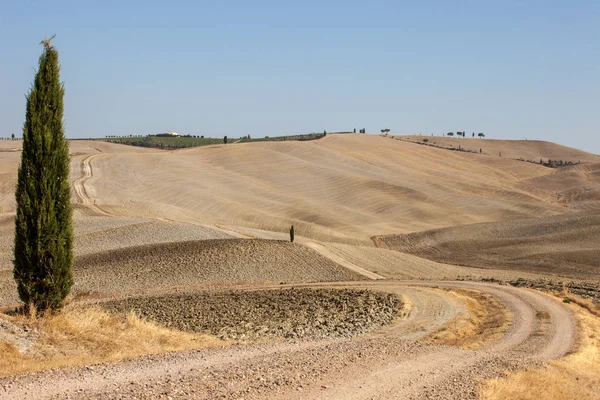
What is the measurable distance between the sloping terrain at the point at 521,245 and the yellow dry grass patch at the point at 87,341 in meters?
39.9

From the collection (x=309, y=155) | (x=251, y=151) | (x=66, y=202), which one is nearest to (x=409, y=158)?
(x=309, y=155)

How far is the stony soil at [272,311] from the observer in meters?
24.2


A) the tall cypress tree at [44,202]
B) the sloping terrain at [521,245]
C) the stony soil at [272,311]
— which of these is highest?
the tall cypress tree at [44,202]

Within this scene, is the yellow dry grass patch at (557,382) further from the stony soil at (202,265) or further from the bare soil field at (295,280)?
the stony soil at (202,265)

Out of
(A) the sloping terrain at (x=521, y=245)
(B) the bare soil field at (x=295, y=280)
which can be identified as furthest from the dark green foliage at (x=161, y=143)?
(A) the sloping terrain at (x=521, y=245)

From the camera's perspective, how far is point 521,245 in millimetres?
65500

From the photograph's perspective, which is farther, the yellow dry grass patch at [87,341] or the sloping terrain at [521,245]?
the sloping terrain at [521,245]

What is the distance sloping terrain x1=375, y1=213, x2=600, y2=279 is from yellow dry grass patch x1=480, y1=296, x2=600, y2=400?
3305 centimetres

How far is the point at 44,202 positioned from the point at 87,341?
14.6 feet

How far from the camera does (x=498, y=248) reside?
65438mm

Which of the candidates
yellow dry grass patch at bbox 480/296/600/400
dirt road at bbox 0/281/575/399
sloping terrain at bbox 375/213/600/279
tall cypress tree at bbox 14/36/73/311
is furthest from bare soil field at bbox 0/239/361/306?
yellow dry grass patch at bbox 480/296/600/400

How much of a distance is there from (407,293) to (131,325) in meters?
17.0

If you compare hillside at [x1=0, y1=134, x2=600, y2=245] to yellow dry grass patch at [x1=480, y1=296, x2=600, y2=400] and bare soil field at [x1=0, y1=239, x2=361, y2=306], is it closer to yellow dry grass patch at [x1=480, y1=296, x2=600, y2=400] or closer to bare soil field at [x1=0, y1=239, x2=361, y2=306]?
bare soil field at [x1=0, y1=239, x2=361, y2=306]

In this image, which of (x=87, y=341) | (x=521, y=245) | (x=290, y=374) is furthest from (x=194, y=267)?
(x=521, y=245)
